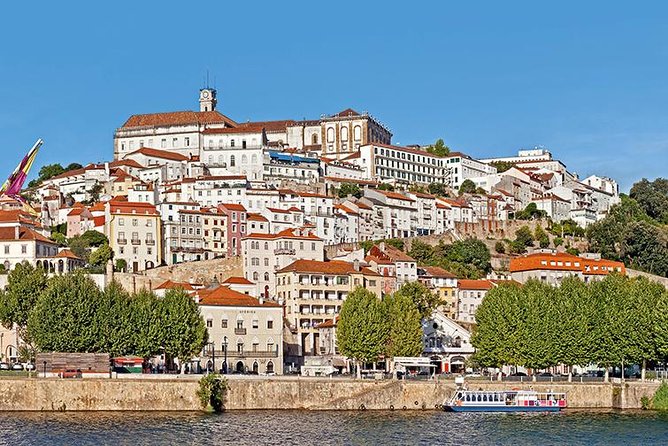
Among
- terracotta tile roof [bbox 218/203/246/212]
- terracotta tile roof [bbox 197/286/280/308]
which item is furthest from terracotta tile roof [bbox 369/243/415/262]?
terracotta tile roof [bbox 197/286/280/308]

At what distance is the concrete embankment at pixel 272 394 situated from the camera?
64188 millimetres

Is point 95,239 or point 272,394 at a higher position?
point 95,239

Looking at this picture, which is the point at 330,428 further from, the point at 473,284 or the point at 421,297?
the point at 473,284

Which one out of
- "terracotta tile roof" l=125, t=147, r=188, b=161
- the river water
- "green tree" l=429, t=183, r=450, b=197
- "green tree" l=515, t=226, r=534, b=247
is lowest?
the river water

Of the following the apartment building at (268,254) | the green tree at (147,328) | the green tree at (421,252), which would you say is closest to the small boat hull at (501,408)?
the green tree at (147,328)

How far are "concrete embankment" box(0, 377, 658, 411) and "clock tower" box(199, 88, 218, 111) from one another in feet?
358

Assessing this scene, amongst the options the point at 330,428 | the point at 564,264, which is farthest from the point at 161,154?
the point at 330,428

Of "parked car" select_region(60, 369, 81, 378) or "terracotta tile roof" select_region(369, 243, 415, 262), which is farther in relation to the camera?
"terracotta tile roof" select_region(369, 243, 415, 262)

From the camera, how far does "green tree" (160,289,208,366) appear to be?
72.6 m

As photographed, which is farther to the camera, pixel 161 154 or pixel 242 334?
pixel 161 154

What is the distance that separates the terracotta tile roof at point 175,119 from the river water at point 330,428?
9261cm

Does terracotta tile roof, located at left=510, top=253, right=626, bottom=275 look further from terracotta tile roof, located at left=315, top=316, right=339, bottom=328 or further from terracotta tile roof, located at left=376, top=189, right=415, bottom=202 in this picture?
terracotta tile roof, located at left=315, top=316, right=339, bottom=328

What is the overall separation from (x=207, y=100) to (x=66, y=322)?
353ft

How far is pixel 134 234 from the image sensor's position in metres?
111
